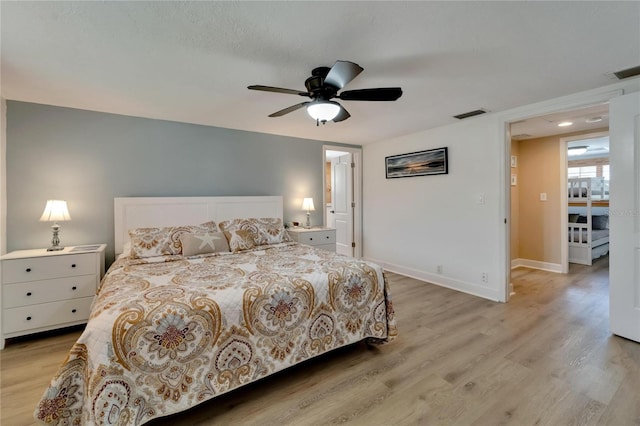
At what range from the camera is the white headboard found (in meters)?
3.21

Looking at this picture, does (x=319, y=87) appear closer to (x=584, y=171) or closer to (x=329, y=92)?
(x=329, y=92)

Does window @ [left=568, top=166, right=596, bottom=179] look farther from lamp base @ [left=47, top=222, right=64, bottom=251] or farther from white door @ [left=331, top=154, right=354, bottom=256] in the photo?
lamp base @ [left=47, top=222, right=64, bottom=251]

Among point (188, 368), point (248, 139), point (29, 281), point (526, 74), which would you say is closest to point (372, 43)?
point (526, 74)

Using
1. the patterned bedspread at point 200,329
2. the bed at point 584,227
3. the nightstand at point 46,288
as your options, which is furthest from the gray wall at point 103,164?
the bed at point 584,227

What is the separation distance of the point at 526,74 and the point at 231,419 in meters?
3.23

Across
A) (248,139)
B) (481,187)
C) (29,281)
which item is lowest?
(29,281)

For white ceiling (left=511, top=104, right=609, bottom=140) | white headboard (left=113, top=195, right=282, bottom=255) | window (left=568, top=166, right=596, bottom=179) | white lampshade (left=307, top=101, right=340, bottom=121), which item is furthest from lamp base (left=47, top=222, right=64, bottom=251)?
window (left=568, top=166, right=596, bottom=179)

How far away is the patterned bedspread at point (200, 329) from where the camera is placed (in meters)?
1.39

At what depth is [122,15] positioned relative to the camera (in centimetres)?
154

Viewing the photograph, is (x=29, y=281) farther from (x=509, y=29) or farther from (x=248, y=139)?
(x=509, y=29)

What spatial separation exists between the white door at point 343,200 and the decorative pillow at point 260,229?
6.96ft

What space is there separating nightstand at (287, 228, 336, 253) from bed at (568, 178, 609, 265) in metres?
4.38

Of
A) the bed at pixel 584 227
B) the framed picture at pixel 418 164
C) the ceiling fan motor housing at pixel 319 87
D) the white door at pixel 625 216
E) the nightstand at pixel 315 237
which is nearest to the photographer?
the ceiling fan motor housing at pixel 319 87

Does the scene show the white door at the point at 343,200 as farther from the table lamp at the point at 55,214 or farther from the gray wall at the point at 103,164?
the table lamp at the point at 55,214
